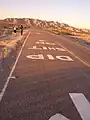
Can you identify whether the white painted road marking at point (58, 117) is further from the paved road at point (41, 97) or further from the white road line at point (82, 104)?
the white road line at point (82, 104)

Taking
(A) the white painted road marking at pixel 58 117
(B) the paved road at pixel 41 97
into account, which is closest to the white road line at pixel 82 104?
(B) the paved road at pixel 41 97

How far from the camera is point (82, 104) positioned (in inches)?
316

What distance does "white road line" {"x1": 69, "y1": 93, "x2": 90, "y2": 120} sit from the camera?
7075mm

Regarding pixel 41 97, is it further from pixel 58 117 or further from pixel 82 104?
pixel 58 117

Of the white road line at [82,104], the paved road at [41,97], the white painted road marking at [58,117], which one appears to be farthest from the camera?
the white road line at [82,104]

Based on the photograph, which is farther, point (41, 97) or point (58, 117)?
point (41, 97)

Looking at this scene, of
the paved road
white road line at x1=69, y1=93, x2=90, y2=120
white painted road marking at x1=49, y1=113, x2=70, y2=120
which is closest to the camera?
white painted road marking at x1=49, y1=113, x2=70, y2=120

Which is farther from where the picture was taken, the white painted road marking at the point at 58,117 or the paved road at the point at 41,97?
the paved road at the point at 41,97

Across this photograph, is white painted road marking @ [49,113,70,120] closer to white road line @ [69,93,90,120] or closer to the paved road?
the paved road

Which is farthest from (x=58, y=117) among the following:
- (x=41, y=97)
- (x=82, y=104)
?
(x=41, y=97)

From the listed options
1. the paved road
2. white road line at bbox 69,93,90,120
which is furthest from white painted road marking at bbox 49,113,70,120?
white road line at bbox 69,93,90,120

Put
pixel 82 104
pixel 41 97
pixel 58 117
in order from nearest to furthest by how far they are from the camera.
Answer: pixel 58 117 < pixel 82 104 < pixel 41 97

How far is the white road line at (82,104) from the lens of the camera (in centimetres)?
707

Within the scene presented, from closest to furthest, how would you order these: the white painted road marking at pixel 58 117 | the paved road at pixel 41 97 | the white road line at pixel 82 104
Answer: the white painted road marking at pixel 58 117
the paved road at pixel 41 97
the white road line at pixel 82 104
